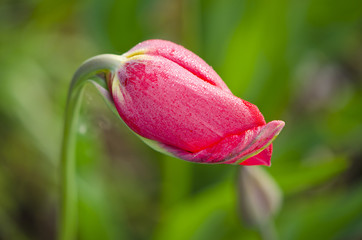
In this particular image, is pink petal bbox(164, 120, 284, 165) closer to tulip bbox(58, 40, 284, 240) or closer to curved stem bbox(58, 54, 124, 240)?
tulip bbox(58, 40, 284, 240)

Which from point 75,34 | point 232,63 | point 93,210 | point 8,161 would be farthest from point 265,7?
point 75,34

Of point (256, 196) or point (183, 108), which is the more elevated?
point (183, 108)

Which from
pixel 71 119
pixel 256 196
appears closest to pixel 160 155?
pixel 256 196

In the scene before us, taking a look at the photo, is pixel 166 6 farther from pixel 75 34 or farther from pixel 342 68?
pixel 342 68

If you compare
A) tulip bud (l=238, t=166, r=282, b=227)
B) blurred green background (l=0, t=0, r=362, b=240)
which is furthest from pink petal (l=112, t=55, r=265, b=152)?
blurred green background (l=0, t=0, r=362, b=240)

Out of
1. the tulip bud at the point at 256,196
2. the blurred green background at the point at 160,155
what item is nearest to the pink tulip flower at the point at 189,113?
the tulip bud at the point at 256,196

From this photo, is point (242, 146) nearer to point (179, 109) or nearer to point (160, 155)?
point (179, 109)
